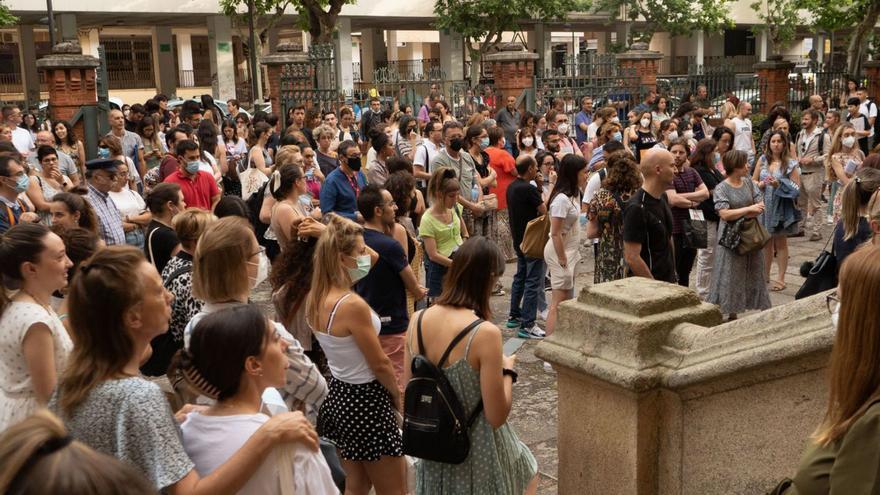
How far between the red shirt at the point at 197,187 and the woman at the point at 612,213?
3.77 m

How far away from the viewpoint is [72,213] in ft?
21.1

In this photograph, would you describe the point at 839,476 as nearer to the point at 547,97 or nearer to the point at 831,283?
the point at 831,283

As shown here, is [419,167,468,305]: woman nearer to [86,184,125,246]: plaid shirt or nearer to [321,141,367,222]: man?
[321,141,367,222]: man

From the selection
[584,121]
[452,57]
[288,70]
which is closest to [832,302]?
[584,121]

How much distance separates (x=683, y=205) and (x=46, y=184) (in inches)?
A: 232

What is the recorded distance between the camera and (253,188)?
10.9 metres

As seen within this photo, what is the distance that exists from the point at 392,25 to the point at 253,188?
125 feet

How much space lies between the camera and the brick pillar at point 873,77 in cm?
2553

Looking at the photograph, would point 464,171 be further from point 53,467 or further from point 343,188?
point 53,467

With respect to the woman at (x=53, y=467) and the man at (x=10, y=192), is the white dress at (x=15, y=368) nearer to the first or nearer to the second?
the woman at (x=53, y=467)

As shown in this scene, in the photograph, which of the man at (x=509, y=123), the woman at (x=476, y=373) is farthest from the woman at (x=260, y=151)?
the woman at (x=476, y=373)

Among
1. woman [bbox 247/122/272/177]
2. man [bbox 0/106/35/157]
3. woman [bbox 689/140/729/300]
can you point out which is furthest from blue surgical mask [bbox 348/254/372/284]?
man [bbox 0/106/35/157]

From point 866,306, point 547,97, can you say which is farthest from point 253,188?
point 547,97

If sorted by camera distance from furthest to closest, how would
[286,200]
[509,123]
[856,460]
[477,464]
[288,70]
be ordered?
[288,70]
[509,123]
[286,200]
[477,464]
[856,460]
